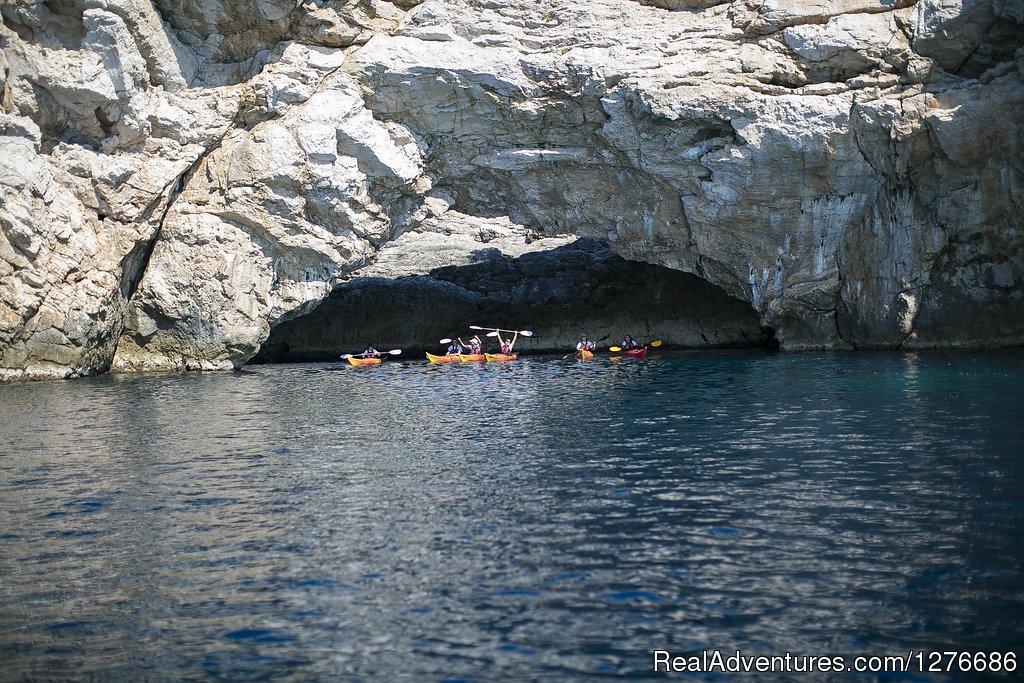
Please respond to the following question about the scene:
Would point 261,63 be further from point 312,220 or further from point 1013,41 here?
point 1013,41

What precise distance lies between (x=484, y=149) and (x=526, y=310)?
14.8 meters

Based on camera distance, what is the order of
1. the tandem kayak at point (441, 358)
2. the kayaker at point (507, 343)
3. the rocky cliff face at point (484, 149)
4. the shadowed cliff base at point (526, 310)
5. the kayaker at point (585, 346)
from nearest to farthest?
the rocky cliff face at point (484, 149) < the tandem kayak at point (441, 358) < the kayaker at point (585, 346) < the kayaker at point (507, 343) < the shadowed cliff base at point (526, 310)

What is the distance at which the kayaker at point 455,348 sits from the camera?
1812 inches

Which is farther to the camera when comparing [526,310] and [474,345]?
[526,310]

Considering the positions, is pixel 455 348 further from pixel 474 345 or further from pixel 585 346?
pixel 585 346

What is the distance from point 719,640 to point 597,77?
2903 centimetres

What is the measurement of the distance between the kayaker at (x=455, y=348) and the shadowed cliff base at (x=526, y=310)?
54cm

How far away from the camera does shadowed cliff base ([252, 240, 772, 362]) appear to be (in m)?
49.4

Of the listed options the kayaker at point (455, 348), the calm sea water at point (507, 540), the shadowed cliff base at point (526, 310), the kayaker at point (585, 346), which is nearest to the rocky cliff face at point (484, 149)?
the kayaker at point (585, 346)

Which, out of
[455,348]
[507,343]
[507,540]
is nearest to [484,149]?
[507,343]

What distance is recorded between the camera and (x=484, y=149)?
124ft

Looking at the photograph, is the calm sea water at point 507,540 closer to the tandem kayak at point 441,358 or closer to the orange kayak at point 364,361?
the orange kayak at point 364,361

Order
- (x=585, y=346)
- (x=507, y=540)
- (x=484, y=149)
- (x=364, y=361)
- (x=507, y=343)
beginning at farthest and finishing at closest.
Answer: (x=507, y=343), (x=585, y=346), (x=364, y=361), (x=484, y=149), (x=507, y=540)

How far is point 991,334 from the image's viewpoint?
37.2m
